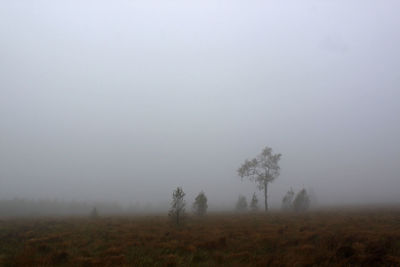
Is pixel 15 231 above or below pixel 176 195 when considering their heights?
below

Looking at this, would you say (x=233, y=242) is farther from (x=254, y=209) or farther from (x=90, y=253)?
(x=254, y=209)

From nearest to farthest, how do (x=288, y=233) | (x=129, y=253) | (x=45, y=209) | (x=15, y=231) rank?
(x=129, y=253)
(x=288, y=233)
(x=15, y=231)
(x=45, y=209)

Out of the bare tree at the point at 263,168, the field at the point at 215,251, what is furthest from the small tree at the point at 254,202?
the field at the point at 215,251

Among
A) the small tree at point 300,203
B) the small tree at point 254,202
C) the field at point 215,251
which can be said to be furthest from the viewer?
the small tree at point 254,202

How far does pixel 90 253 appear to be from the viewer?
10555 millimetres

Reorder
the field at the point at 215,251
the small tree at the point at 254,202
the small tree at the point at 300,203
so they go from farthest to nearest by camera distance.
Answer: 1. the small tree at the point at 254,202
2. the small tree at the point at 300,203
3. the field at the point at 215,251

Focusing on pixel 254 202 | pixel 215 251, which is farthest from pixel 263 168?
pixel 215 251

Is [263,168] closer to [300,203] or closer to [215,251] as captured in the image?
[300,203]

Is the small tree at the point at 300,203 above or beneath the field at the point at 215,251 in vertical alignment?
beneath

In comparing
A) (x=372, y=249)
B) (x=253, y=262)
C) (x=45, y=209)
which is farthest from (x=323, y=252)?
(x=45, y=209)

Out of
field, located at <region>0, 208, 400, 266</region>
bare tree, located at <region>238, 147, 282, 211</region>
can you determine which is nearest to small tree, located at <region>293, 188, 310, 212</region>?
bare tree, located at <region>238, 147, 282, 211</region>

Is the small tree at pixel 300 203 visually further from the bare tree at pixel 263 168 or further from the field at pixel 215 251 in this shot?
the field at pixel 215 251

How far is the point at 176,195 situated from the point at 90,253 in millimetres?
9615

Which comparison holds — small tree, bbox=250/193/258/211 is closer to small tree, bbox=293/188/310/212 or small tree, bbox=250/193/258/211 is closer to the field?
small tree, bbox=293/188/310/212
